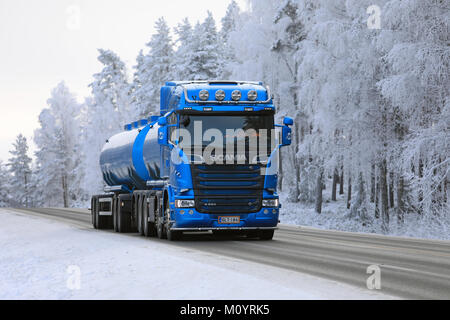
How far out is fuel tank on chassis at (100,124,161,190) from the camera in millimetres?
20303

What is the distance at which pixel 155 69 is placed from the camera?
61.4 meters

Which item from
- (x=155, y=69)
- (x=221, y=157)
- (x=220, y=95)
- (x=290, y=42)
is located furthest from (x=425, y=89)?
(x=155, y=69)

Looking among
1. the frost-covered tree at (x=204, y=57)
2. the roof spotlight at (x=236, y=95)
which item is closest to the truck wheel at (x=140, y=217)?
the roof spotlight at (x=236, y=95)

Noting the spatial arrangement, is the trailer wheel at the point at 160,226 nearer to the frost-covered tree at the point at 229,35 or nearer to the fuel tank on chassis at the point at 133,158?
the fuel tank on chassis at the point at 133,158

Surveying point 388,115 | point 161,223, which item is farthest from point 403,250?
point 388,115

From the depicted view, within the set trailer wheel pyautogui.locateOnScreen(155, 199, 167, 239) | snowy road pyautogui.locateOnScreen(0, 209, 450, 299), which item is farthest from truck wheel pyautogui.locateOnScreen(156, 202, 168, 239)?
snowy road pyautogui.locateOnScreen(0, 209, 450, 299)

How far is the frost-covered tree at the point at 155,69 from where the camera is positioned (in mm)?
60781

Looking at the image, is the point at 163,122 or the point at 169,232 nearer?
the point at 163,122

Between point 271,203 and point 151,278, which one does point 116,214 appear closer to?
point 271,203

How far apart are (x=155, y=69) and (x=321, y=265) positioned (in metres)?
50.9

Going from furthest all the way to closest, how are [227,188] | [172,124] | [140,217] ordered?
[140,217], [172,124], [227,188]

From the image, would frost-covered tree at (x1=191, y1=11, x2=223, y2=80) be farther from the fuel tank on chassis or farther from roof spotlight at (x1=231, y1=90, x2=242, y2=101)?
roof spotlight at (x1=231, y1=90, x2=242, y2=101)

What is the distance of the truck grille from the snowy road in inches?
37.2

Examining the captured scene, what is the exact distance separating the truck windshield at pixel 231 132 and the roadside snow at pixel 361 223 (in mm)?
7276
